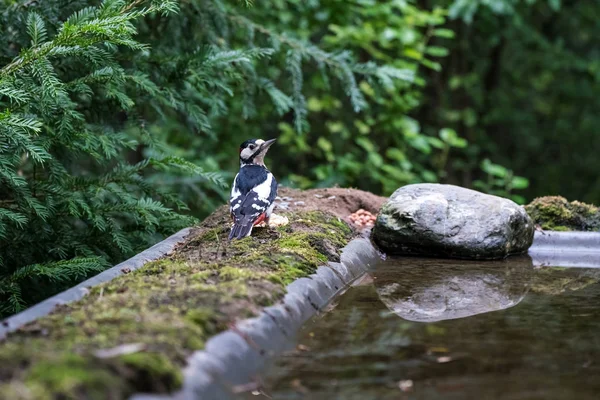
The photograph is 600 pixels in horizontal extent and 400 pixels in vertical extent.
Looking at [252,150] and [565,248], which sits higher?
[252,150]

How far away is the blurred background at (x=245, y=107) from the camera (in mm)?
4648

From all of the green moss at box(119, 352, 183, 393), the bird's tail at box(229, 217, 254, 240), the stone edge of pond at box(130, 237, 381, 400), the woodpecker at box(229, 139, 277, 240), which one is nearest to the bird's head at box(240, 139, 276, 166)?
the woodpecker at box(229, 139, 277, 240)

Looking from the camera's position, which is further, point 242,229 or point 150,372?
point 242,229

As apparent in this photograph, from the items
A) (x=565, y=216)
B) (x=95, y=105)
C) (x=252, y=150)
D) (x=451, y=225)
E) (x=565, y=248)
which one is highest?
(x=95, y=105)

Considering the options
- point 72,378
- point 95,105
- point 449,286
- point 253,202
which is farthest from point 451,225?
point 72,378

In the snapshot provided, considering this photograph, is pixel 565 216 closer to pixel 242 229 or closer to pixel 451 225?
pixel 451 225

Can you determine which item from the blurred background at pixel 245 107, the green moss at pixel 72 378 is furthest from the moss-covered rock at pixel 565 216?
the green moss at pixel 72 378

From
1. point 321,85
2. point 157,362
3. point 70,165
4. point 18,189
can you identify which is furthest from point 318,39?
point 157,362

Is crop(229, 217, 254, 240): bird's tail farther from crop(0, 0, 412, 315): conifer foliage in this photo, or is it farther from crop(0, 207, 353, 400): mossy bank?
crop(0, 0, 412, 315): conifer foliage

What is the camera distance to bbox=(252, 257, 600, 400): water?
2695mm

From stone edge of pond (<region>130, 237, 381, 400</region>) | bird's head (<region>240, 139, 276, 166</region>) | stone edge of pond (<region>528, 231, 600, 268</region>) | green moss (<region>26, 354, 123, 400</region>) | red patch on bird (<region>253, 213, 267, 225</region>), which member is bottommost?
stone edge of pond (<region>528, 231, 600, 268</region>)

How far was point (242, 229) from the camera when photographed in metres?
4.75

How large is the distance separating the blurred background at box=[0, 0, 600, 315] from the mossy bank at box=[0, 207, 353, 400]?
3.16 ft

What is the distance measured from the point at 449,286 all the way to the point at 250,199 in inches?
52.6
